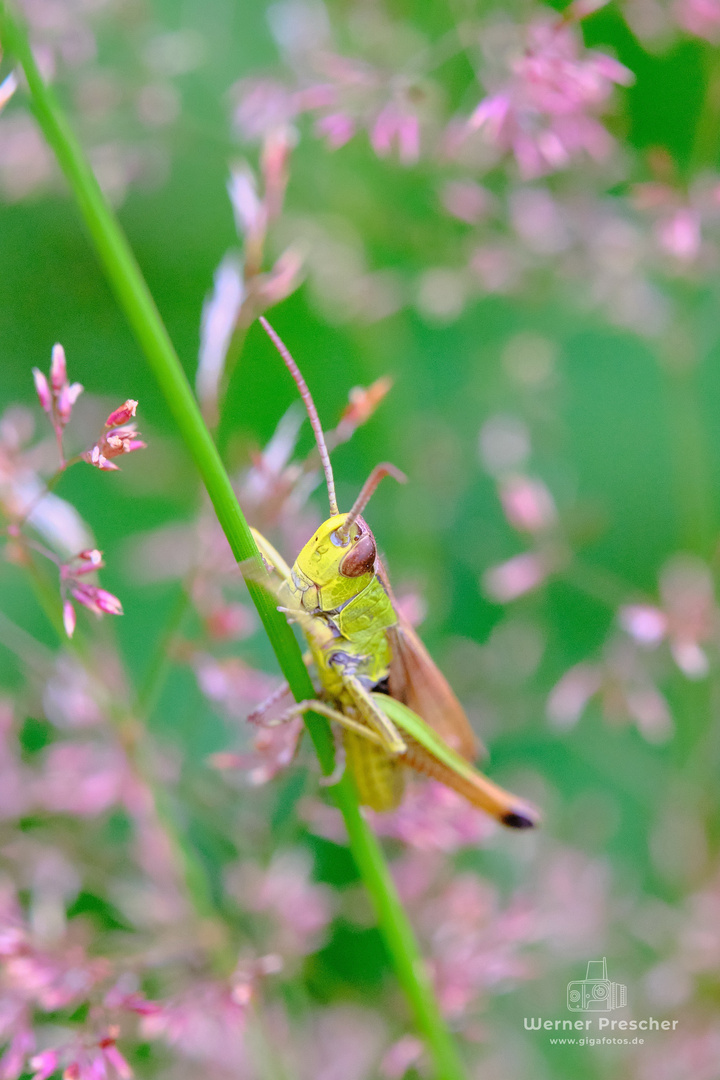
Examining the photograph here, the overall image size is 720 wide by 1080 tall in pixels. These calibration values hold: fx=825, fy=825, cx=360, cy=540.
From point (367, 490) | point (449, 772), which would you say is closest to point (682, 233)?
point (367, 490)

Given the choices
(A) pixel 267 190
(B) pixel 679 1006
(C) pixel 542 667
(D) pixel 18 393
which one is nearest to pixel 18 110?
(D) pixel 18 393

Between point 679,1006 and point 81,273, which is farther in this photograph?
point 81,273

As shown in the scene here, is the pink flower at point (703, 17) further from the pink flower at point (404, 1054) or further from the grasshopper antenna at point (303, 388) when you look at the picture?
the pink flower at point (404, 1054)

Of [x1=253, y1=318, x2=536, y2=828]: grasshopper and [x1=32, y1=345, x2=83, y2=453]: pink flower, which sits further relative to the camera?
[x1=253, y1=318, x2=536, y2=828]: grasshopper

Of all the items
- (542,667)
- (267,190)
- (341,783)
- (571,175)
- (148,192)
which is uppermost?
(267,190)

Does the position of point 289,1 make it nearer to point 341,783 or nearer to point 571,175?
point 571,175

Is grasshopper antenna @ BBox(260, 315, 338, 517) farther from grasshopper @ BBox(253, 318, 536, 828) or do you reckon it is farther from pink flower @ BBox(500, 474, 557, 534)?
pink flower @ BBox(500, 474, 557, 534)

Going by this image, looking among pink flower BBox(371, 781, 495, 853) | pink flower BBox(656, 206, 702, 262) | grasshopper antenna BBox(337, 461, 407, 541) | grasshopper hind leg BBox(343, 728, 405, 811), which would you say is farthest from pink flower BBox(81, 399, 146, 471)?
pink flower BBox(656, 206, 702, 262)

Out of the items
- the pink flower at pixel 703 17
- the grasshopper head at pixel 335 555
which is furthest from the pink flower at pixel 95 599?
the pink flower at pixel 703 17

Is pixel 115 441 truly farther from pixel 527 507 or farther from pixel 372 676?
pixel 527 507
